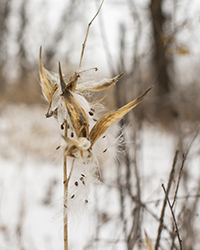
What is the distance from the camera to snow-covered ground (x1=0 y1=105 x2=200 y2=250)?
1091 mm

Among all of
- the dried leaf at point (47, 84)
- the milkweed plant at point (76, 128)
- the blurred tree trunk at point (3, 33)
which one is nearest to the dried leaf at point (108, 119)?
the milkweed plant at point (76, 128)

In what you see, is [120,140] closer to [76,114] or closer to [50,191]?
[76,114]

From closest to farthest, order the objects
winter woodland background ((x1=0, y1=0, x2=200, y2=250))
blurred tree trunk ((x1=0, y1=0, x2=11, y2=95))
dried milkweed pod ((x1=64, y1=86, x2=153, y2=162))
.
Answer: dried milkweed pod ((x1=64, y1=86, x2=153, y2=162)), winter woodland background ((x1=0, y1=0, x2=200, y2=250)), blurred tree trunk ((x1=0, y1=0, x2=11, y2=95))

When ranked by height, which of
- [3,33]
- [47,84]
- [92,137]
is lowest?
[92,137]

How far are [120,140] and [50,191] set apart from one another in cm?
222

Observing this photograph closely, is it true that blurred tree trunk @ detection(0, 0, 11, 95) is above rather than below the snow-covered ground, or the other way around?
above

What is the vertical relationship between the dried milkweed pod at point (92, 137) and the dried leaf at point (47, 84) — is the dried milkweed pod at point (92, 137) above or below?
below

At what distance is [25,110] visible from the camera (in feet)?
15.5

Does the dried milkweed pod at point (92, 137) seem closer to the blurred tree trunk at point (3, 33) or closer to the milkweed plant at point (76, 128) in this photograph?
the milkweed plant at point (76, 128)

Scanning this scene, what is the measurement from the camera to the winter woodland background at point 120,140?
Result: 3.10 feet

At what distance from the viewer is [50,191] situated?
8.74 ft

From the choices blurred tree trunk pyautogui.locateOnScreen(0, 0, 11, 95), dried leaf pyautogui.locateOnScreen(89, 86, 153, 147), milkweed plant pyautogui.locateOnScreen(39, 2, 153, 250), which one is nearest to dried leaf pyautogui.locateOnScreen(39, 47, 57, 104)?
milkweed plant pyautogui.locateOnScreen(39, 2, 153, 250)

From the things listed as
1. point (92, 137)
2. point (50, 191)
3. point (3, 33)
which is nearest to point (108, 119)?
point (92, 137)

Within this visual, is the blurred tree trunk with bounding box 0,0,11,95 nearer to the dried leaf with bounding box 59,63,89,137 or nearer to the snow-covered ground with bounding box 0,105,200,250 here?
the snow-covered ground with bounding box 0,105,200,250
